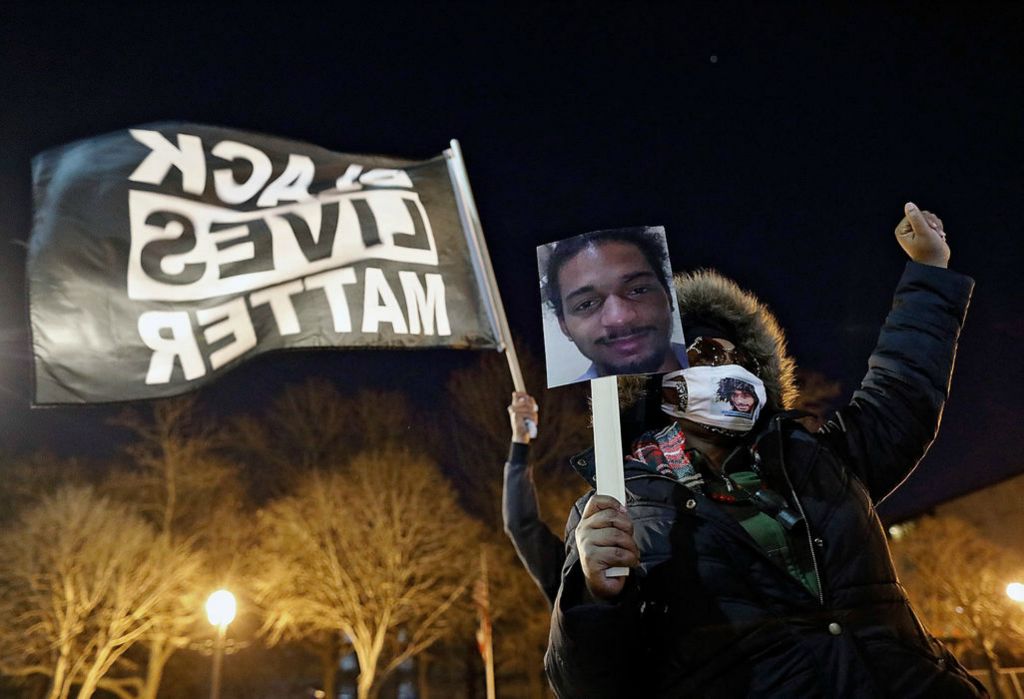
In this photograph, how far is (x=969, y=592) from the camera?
2769cm

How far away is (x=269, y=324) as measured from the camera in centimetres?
426

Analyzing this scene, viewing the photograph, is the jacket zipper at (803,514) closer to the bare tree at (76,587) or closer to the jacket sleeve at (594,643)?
the jacket sleeve at (594,643)

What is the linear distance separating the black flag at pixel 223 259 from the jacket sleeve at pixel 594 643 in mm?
2507

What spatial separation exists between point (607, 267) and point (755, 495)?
1.02m

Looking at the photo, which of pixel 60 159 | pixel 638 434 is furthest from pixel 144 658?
pixel 638 434

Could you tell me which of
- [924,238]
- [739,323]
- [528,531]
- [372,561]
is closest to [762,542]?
[739,323]

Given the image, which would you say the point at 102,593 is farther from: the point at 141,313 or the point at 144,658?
the point at 141,313

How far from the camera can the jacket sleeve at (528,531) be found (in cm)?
574

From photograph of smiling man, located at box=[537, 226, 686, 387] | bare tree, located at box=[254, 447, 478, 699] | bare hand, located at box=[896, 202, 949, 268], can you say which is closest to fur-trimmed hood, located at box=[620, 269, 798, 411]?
photograph of smiling man, located at box=[537, 226, 686, 387]

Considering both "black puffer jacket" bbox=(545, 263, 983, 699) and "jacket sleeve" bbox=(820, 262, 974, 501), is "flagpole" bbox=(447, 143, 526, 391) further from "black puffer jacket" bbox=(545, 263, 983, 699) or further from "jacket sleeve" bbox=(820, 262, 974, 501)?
"jacket sleeve" bbox=(820, 262, 974, 501)

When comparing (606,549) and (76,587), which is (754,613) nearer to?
(606,549)

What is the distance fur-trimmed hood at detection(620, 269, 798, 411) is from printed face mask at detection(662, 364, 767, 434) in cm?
21

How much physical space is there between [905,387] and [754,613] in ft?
3.99

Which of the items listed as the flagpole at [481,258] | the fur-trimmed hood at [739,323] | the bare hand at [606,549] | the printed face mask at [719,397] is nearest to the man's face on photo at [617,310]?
the printed face mask at [719,397]
